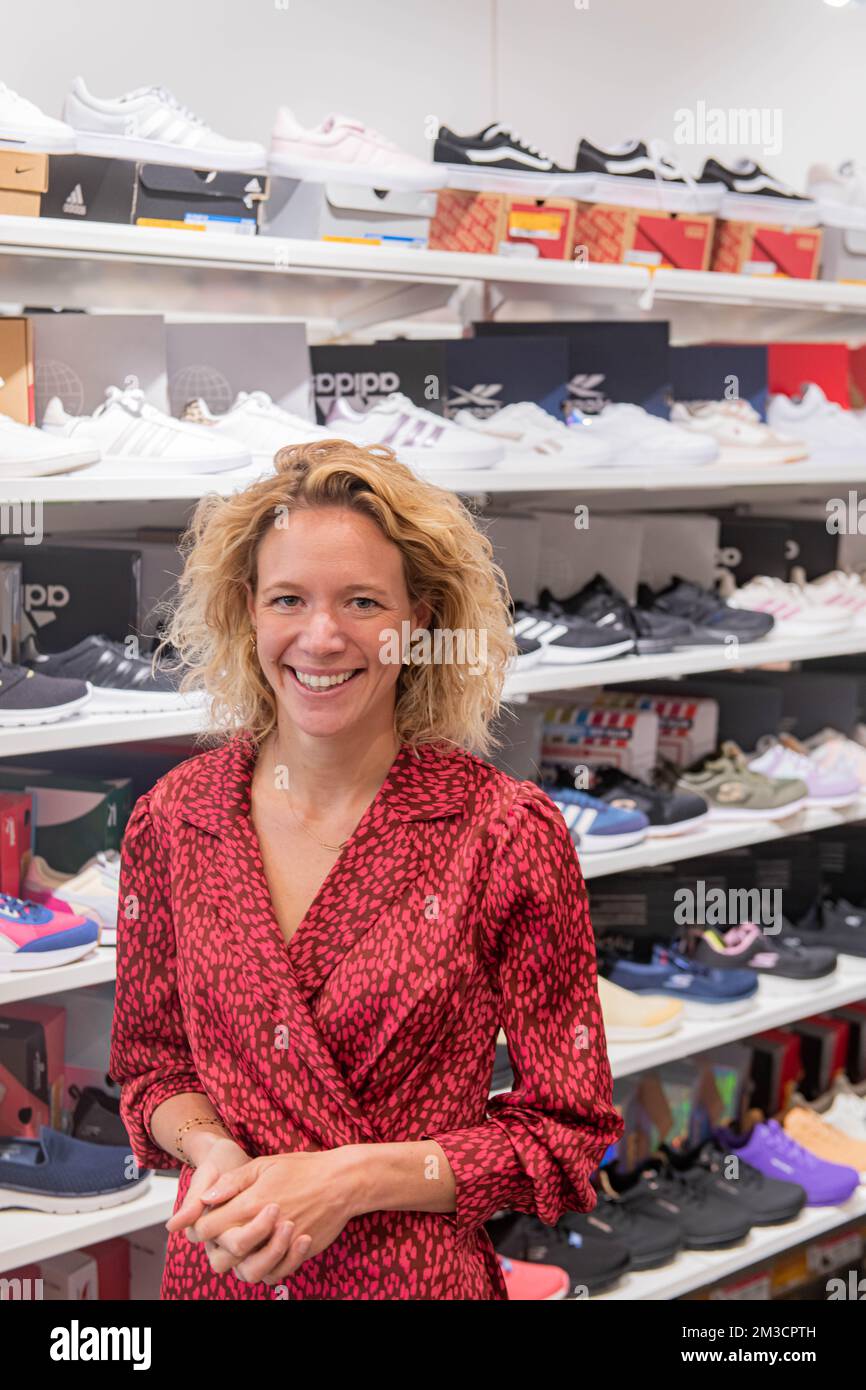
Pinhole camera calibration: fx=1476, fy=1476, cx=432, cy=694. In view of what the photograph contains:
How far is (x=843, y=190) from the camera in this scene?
11.3 ft

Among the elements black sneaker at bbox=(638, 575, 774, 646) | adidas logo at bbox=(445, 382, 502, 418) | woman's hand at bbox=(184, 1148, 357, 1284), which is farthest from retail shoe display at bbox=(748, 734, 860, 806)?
woman's hand at bbox=(184, 1148, 357, 1284)

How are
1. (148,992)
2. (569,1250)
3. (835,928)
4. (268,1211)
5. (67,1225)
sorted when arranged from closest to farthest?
(268,1211), (148,992), (67,1225), (569,1250), (835,928)

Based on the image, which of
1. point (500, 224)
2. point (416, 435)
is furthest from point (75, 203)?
point (500, 224)

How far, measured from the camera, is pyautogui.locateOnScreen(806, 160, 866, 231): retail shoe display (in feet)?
11.1

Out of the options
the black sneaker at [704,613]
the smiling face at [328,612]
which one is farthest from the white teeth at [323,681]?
the black sneaker at [704,613]

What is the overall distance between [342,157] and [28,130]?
23.6 inches

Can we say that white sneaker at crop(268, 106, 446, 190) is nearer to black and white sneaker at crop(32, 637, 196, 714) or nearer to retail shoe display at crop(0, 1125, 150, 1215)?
black and white sneaker at crop(32, 637, 196, 714)

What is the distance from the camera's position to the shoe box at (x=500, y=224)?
284 centimetres

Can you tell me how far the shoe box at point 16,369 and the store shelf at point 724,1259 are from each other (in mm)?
1927

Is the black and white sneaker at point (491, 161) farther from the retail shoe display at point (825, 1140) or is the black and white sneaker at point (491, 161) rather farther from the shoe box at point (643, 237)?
the retail shoe display at point (825, 1140)

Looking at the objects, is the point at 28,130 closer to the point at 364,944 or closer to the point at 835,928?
the point at 364,944

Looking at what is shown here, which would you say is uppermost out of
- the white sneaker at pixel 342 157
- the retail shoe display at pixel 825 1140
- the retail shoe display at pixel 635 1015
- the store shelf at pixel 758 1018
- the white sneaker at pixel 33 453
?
the white sneaker at pixel 342 157
